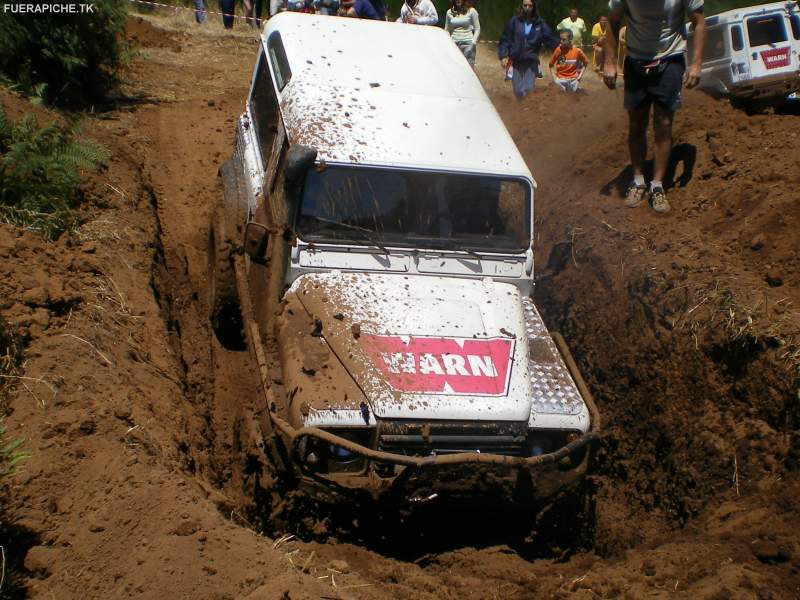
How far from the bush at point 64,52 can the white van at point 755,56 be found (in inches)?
335

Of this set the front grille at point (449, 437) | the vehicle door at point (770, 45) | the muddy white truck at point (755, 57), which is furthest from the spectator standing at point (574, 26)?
the front grille at point (449, 437)

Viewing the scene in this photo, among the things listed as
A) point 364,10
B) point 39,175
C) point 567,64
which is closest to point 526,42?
point 567,64

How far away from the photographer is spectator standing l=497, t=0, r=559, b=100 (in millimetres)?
12586

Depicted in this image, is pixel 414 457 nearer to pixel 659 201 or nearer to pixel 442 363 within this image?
pixel 442 363

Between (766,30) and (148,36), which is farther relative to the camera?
(148,36)

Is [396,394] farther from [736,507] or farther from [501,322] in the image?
[736,507]

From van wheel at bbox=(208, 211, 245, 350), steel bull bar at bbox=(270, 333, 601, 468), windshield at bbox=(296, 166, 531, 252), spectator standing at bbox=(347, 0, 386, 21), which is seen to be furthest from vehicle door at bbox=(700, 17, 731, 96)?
steel bull bar at bbox=(270, 333, 601, 468)

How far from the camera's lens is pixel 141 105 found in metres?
11.0

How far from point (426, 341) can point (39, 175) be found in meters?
3.43

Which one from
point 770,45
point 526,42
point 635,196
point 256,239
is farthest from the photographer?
point 526,42

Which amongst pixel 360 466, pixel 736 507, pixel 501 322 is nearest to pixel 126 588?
pixel 360 466

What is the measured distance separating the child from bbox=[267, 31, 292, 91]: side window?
310 inches

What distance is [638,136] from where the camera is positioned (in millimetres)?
7211

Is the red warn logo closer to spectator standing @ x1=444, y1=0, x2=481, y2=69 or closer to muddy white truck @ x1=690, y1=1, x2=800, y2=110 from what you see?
muddy white truck @ x1=690, y1=1, x2=800, y2=110
